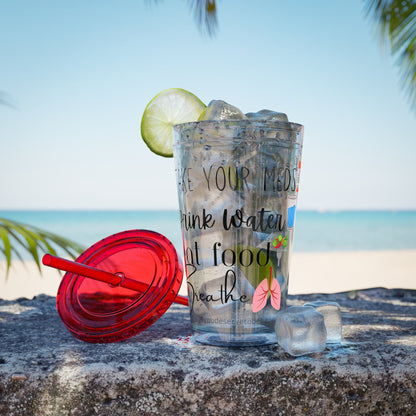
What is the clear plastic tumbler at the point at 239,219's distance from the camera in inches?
33.8

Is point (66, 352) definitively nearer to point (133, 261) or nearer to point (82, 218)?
point (133, 261)

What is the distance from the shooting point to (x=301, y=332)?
0.78 meters

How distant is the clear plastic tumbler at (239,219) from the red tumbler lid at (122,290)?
9cm

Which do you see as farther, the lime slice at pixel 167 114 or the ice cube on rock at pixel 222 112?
the lime slice at pixel 167 114

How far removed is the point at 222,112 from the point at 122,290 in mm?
464

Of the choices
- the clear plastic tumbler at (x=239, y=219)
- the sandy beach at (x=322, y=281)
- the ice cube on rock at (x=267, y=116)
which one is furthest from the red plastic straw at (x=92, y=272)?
the sandy beach at (x=322, y=281)

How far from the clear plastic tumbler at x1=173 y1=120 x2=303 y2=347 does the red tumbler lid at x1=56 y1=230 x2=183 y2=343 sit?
0.09 meters

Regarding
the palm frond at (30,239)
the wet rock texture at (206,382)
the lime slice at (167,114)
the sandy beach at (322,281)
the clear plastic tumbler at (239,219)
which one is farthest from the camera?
the sandy beach at (322,281)

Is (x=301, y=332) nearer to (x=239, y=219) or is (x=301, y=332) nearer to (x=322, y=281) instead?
(x=239, y=219)

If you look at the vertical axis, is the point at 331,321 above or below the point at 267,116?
below

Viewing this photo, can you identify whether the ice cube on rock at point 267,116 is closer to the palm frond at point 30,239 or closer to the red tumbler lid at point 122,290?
the red tumbler lid at point 122,290

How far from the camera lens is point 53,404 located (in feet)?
2.31

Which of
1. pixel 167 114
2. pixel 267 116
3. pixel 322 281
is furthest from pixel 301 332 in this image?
pixel 322 281

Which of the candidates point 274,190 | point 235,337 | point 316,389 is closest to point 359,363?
point 316,389
